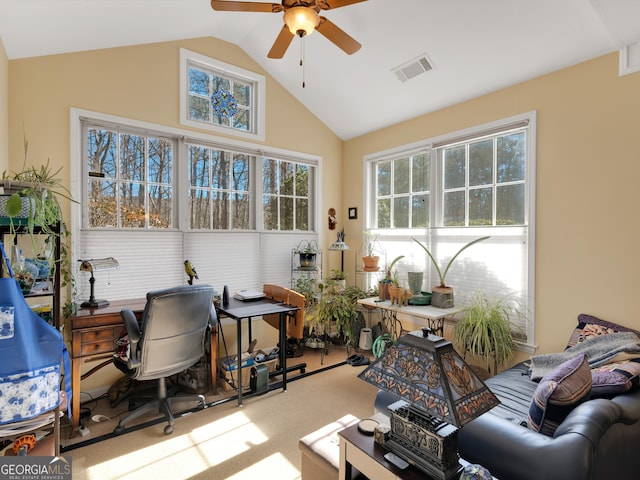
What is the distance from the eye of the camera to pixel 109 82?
291cm

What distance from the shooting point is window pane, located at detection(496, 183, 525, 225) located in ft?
9.65

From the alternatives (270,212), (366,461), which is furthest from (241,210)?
(366,461)

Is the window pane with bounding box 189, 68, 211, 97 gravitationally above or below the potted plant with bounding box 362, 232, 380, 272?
above

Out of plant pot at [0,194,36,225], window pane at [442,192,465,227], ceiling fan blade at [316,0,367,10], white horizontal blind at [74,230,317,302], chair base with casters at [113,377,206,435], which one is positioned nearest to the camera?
plant pot at [0,194,36,225]

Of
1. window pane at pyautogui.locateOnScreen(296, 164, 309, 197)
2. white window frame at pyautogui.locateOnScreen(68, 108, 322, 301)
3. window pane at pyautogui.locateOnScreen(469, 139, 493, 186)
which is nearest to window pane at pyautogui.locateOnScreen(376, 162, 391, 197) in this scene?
white window frame at pyautogui.locateOnScreen(68, 108, 322, 301)

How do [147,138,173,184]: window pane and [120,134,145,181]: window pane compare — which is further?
[147,138,173,184]: window pane

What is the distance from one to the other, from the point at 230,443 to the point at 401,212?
284cm

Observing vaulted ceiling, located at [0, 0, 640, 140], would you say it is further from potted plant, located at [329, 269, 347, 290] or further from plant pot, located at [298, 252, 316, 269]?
potted plant, located at [329, 269, 347, 290]

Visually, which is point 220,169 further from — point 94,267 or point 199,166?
point 94,267

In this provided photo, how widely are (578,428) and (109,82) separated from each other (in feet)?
12.6

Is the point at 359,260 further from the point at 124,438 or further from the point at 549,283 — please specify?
the point at 124,438

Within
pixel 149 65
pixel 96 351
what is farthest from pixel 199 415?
pixel 149 65

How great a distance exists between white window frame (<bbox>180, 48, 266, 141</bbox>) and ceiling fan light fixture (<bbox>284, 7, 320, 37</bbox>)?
180 centimetres

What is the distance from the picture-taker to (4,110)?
96.6 inches
